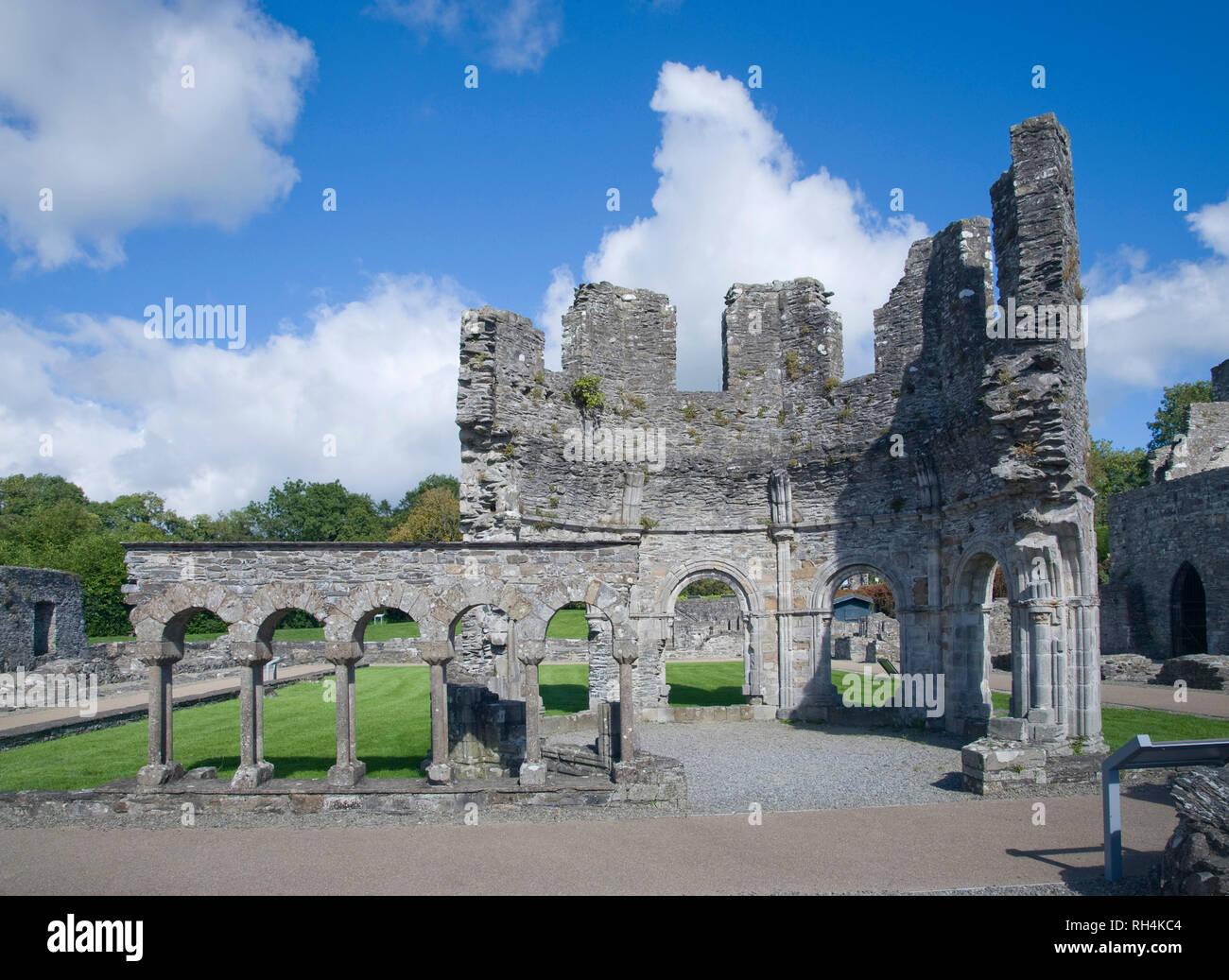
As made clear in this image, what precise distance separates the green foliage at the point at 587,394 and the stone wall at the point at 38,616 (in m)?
18.9

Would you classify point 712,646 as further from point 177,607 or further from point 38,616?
point 177,607

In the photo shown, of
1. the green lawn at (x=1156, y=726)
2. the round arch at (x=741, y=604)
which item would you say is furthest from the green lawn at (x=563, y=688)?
the green lawn at (x=1156, y=726)

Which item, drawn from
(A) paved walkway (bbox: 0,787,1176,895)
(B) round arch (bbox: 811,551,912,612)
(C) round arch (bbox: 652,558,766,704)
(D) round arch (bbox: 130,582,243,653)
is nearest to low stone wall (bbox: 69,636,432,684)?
(C) round arch (bbox: 652,558,766,704)

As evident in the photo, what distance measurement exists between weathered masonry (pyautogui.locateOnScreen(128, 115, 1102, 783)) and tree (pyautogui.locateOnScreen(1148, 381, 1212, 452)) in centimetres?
3366

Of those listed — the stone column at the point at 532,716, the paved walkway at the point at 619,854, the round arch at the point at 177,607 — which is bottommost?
the paved walkway at the point at 619,854

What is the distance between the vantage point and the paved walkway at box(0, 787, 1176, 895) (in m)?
7.39

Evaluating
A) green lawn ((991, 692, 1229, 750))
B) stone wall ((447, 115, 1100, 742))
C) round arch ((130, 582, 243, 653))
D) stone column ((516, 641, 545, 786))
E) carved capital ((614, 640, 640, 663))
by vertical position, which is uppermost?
stone wall ((447, 115, 1100, 742))

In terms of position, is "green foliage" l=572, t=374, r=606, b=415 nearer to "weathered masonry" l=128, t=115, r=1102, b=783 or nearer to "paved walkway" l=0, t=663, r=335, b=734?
"weathered masonry" l=128, t=115, r=1102, b=783

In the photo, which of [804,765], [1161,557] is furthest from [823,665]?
[1161,557]

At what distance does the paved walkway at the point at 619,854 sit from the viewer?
7.39m

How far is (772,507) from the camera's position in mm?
19250

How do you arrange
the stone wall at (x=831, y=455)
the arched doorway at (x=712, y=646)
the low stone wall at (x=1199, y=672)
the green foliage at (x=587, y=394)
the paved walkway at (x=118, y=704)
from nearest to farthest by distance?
the stone wall at (x=831, y=455) → the paved walkway at (x=118, y=704) → the arched doorway at (x=712, y=646) → the green foliage at (x=587, y=394) → the low stone wall at (x=1199, y=672)

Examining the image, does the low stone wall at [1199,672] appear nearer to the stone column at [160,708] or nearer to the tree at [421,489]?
the stone column at [160,708]

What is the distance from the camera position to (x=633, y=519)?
63.5ft
